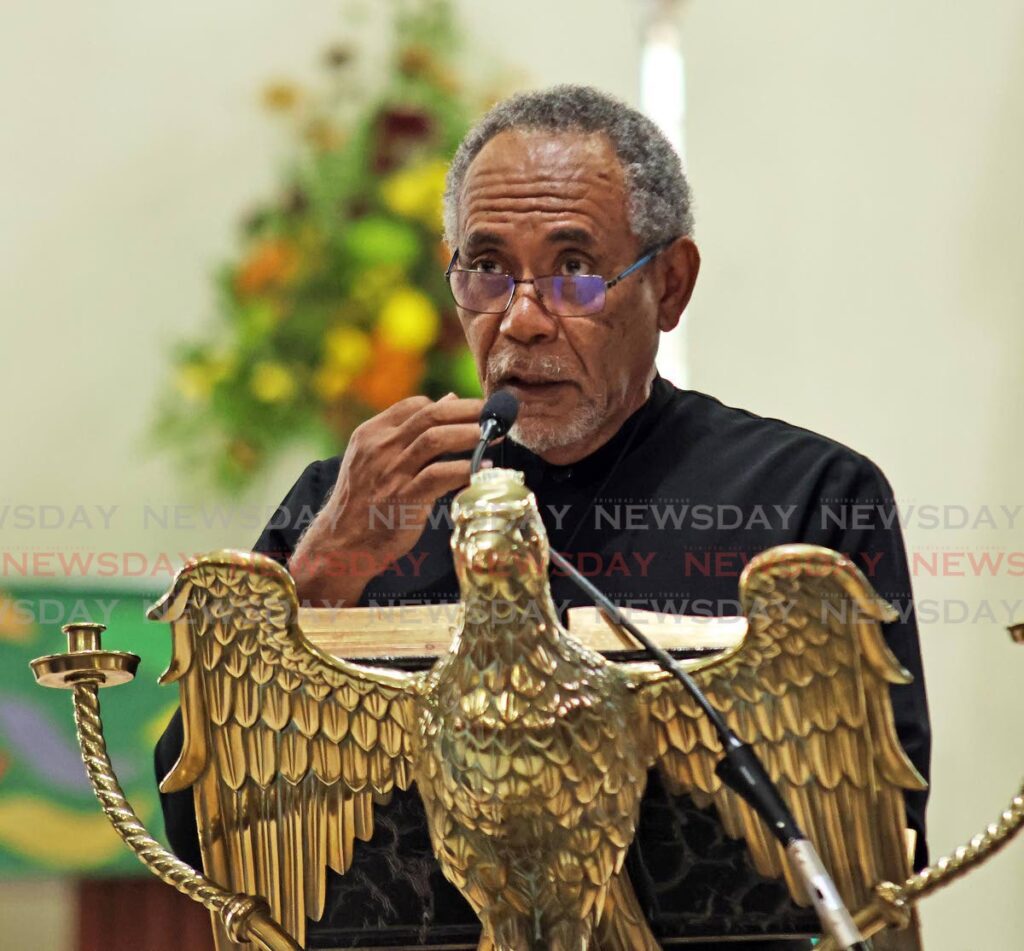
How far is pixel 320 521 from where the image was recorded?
2066mm

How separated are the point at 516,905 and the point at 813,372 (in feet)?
6.84

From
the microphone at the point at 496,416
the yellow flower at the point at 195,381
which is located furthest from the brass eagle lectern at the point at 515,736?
the yellow flower at the point at 195,381

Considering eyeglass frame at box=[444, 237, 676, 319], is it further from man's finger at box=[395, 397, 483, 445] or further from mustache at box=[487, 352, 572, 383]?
man's finger at box=[395, 397, 483, 445]

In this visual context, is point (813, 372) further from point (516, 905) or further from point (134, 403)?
point (516, 905)

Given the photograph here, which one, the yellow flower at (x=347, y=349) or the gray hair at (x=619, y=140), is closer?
the gray hair at (x=619, y=140)

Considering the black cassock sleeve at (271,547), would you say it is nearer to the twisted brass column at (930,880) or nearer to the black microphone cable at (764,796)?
the black microphone cable at (764,796)

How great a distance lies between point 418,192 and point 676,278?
37.5 inches

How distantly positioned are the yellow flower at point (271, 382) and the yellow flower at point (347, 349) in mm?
95

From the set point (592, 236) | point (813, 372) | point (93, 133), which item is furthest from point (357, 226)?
point (592, 236)

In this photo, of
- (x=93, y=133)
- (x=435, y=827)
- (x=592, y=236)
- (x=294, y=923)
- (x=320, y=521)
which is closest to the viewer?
(x=435, y=827)

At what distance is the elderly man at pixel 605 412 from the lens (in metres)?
2.26

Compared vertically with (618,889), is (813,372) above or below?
above

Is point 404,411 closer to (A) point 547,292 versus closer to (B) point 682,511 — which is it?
(A) point 547,292

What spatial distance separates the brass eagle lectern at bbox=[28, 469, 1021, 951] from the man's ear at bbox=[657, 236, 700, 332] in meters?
1.04
